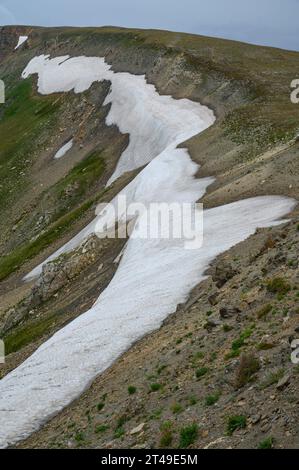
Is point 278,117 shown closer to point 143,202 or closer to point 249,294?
point 143,202

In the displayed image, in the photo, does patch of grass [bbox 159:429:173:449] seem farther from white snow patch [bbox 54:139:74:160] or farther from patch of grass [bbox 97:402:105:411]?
white snow patch [bbox 54:139:74:160]

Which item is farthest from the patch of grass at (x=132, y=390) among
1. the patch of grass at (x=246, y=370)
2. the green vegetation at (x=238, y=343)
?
the patch of grass at (x=246, y=370)

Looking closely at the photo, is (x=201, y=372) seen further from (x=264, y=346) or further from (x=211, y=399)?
(x=264, y=346)

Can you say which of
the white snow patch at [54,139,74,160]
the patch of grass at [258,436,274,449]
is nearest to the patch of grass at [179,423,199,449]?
the patch of grass at [258,436,274,449]

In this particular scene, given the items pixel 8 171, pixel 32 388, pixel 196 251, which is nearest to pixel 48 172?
pixel 8 171

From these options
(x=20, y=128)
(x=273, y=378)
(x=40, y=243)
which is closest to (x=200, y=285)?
(x=273, y=378)
